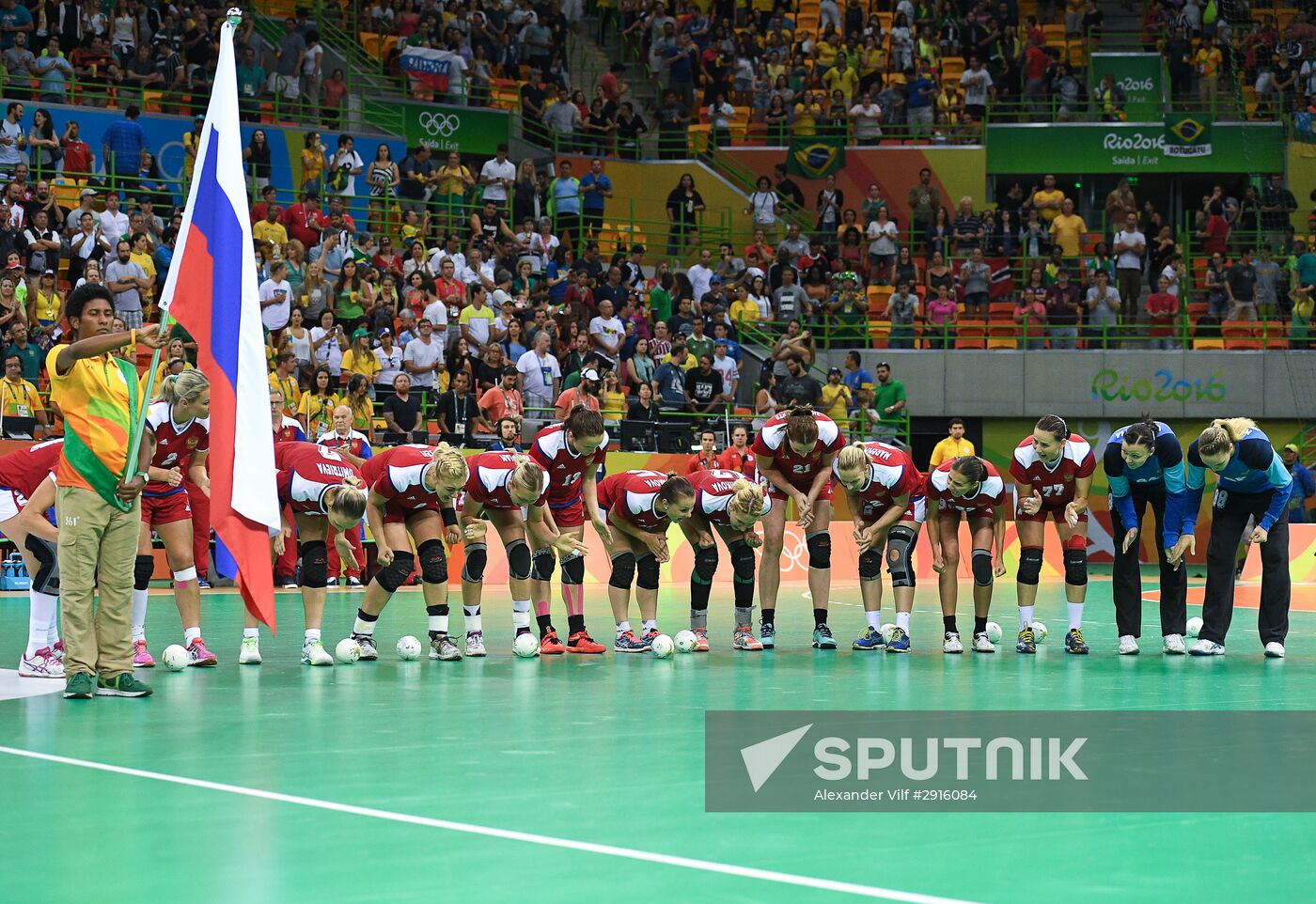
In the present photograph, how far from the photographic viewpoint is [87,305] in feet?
33.0

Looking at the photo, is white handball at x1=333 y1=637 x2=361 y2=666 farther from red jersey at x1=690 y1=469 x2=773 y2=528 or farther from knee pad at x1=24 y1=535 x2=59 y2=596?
red jersey at x1=690 y1=469 x2=773 y2=528

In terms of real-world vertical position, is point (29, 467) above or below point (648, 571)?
above

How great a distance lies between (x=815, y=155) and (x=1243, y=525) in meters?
24.4

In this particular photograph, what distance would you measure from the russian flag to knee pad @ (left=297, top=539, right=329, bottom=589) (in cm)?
143

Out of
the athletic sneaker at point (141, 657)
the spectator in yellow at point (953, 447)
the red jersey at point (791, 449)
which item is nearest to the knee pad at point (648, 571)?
the red jersey at point (791, 449)

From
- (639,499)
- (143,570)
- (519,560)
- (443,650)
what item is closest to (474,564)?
(519,560)

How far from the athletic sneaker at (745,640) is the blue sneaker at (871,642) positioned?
0.86 meters

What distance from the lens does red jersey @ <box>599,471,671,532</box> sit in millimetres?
13555

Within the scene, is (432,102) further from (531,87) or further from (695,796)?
(695,796)

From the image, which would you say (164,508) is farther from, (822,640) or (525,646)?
(822,640)

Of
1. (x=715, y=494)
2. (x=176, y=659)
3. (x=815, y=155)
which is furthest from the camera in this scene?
(x=815, y=155)

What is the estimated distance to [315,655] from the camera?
491 inches

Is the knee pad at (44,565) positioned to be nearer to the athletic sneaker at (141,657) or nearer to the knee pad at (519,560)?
the athletic sneaker at (141,657)

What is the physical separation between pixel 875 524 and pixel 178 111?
20144mm
